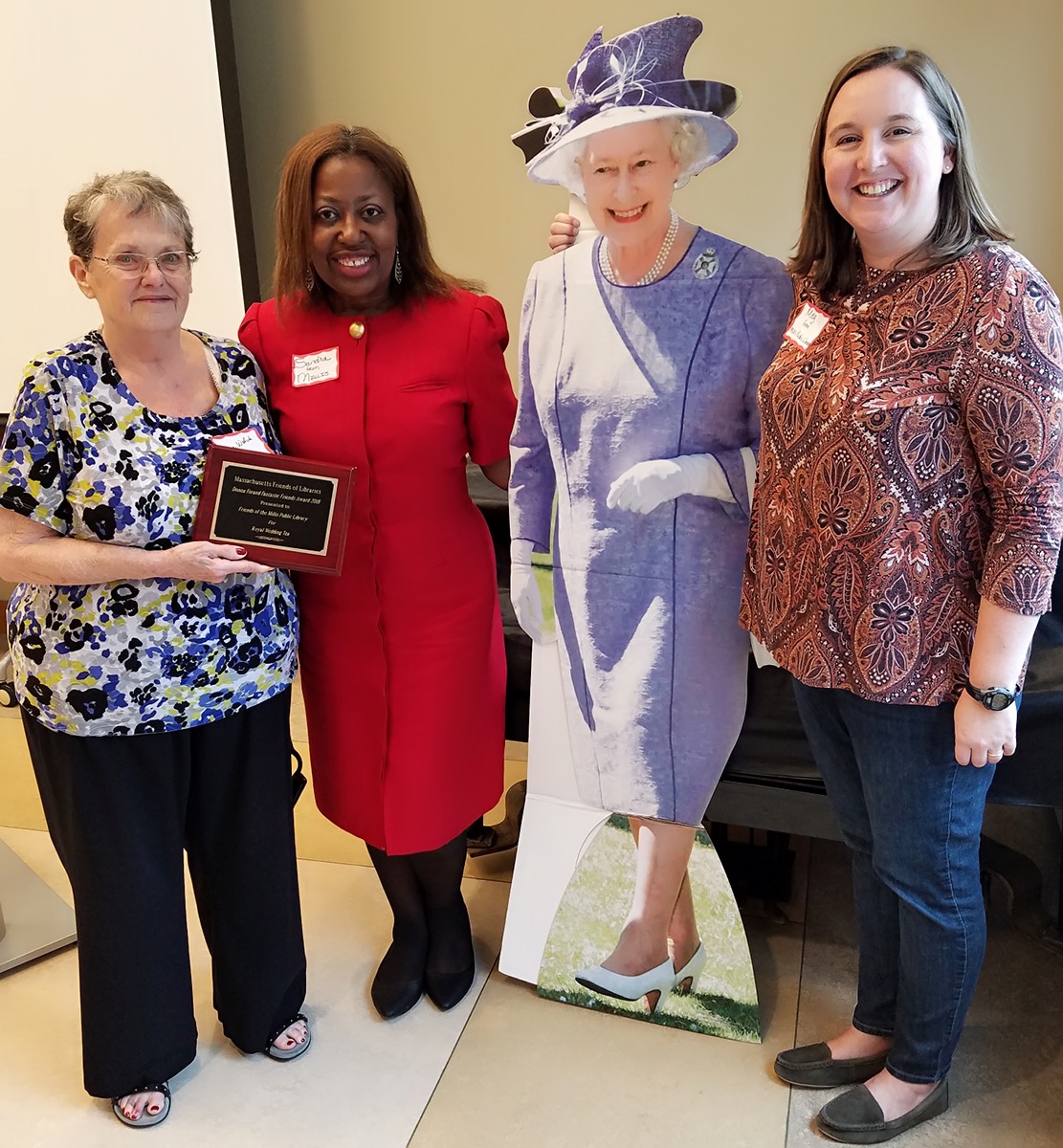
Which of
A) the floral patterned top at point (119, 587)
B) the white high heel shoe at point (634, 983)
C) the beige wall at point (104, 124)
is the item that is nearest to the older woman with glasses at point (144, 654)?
the floral patterned top at point (119, 587)

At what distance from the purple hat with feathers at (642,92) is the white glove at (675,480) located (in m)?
0.45

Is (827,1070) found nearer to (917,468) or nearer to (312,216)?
(917,468)

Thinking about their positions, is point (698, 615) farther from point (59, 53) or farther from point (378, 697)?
point (59, 53)

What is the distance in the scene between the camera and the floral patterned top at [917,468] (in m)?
1.17

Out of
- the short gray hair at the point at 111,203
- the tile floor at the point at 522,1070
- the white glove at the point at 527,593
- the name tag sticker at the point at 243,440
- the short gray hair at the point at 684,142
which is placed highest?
the short gray hair at the point at 684,142

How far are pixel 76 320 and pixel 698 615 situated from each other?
7.96 feet

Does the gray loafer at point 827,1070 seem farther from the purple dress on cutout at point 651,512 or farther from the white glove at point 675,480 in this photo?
the white glove at point 675,480

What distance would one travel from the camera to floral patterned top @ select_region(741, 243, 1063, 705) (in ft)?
3.83

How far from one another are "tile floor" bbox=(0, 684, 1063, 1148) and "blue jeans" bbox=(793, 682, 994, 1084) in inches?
9.4

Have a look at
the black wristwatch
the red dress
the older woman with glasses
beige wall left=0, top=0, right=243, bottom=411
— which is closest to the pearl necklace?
the red dress

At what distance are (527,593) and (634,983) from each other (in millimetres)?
779

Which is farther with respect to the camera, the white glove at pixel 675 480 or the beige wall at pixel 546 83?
the beige wall at pixel 546 83

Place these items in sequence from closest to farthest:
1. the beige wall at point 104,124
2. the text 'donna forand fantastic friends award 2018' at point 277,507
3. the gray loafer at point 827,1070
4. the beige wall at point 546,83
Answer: the text 'donna forand fantastic friends award 2018' at point 277,507
the gray loafer at point 827,1070
the beige wall at point 546,83
the beige wall at point 104,124

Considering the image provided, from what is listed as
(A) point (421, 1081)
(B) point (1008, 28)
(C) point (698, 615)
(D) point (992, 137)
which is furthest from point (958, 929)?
(B) point (1008, 28)
